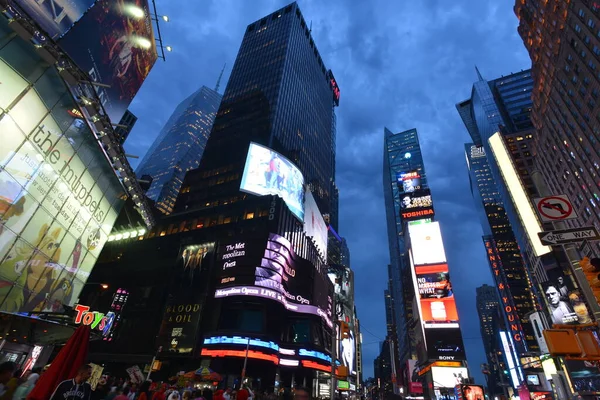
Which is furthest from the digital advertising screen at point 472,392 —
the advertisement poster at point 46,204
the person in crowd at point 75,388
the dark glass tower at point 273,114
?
the dark glass tower at point 273,114

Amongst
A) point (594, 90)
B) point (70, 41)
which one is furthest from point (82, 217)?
point (594, 90)

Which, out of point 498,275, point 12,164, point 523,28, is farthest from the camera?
point 498,275

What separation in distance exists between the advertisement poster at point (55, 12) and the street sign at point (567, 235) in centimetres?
2025

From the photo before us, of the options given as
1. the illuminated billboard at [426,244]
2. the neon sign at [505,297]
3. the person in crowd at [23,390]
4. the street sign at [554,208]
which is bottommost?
the person in crowd at [23,390]

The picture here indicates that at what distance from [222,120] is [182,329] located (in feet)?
252

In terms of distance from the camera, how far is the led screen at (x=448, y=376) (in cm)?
4784

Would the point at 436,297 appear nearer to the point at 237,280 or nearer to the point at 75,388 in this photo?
the point at 237,280

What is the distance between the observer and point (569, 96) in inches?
2569

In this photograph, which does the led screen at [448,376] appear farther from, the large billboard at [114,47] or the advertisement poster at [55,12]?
the advertisement poster at [55,12]

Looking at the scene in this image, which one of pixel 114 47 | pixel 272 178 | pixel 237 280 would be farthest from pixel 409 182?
pixel 114 47

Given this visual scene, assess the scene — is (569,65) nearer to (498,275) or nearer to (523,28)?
(523,28)

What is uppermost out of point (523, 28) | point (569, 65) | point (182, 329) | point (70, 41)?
point (523, 28)

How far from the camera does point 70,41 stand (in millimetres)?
17250

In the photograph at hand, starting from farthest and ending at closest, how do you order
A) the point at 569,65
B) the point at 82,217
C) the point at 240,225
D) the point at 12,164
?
the point at 569,65 < the point at 240,225 < the point at 82,217 < the point at 12,164
